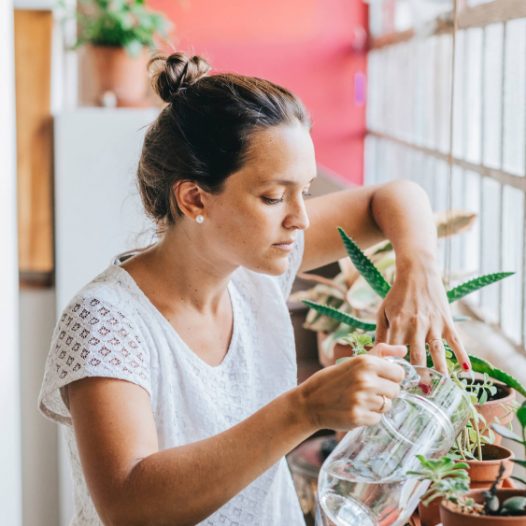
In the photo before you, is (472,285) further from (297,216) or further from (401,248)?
(297,216)

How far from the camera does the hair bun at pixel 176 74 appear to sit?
1.39m

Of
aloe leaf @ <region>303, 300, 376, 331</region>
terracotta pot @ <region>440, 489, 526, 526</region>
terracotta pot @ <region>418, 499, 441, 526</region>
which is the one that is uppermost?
aloe leaf @ <region>303, 300, 376, 331</region>

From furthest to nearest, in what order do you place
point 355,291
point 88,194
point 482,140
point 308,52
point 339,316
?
point 308,52 < point 88,194 < point 482,140 < point 355,291 < point 339,316

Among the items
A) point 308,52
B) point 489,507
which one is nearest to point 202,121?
point 489,507

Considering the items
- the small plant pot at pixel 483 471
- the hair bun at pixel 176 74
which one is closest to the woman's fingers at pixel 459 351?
the small plant pot at pixel 483 471

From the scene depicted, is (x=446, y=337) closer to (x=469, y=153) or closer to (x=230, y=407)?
(x=230, y=407)

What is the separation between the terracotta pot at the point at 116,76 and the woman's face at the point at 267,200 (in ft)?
7.34

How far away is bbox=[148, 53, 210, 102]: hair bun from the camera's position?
139cm

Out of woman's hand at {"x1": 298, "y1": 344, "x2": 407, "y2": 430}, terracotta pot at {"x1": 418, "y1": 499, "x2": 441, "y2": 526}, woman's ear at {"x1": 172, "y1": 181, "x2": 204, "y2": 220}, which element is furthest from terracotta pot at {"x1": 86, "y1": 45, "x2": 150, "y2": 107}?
woman's hand at {"x1": 298, "y1": 344, "x2": 407, "y2": 430}

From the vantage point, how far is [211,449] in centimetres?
104

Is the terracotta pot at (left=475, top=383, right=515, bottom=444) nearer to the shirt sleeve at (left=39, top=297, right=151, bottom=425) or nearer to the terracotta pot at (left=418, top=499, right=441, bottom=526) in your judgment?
the terracotta pot at (left=418, top=499, right=441, bottom=526)

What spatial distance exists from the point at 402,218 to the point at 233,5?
4.01 meters

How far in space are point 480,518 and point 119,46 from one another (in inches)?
114

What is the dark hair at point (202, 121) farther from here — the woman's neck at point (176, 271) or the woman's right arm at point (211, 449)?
the woman's right arm at point (211, 449)
